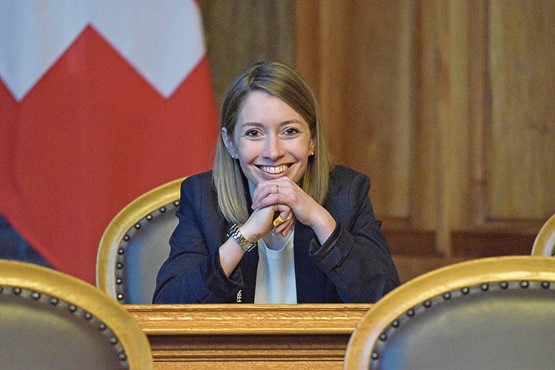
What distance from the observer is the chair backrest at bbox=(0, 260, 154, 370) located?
1.17m

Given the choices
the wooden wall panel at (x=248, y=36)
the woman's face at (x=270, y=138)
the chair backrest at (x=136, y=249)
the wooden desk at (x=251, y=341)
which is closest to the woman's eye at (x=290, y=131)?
the woman's face at (x=270, y=138)

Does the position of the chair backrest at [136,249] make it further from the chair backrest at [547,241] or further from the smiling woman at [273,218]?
the chair backrest at [547,241]

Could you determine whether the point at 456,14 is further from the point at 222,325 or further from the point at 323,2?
the point at 222,325

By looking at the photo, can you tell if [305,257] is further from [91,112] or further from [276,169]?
[91,112]

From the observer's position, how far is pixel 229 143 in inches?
85.7

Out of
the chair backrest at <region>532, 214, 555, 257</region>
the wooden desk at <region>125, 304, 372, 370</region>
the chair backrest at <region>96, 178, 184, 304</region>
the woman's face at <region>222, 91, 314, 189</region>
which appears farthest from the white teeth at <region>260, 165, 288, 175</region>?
the wooden desk at <region>125, 304, 372, 370</region>

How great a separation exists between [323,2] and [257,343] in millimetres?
2328

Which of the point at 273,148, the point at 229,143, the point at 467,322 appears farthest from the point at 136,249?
the point at 467,322

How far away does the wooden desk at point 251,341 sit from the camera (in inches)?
56.1

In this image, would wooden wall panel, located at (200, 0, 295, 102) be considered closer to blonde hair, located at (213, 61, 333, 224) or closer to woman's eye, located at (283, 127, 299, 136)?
blonde hair, located at (213, 61, 333, 224)

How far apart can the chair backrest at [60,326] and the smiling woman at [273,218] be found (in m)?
0.70

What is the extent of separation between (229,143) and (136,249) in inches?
11.7

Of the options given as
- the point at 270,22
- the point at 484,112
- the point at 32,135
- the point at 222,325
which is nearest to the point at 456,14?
the point at 484,112

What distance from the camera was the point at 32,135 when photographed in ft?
9.89
